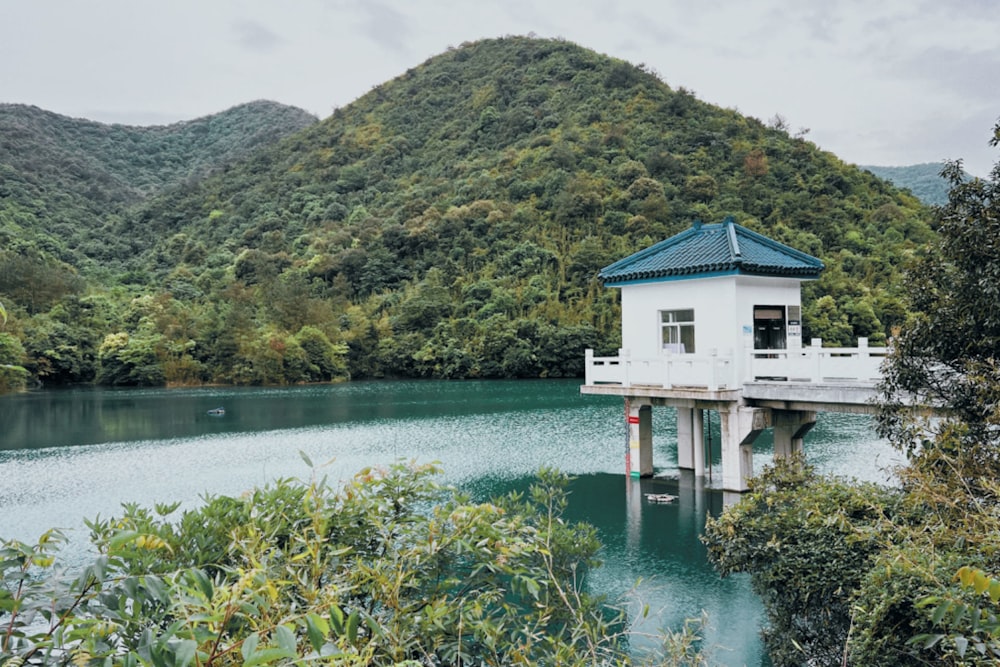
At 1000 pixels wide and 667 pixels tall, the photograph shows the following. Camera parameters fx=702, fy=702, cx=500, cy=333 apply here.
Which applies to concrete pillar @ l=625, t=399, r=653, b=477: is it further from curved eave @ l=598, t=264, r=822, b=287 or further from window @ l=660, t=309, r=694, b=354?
curved eave @ l=598, t=264, r=822, b=287

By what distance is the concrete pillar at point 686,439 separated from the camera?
14.4m

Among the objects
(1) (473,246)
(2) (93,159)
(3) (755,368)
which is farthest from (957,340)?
(2) (93,159)

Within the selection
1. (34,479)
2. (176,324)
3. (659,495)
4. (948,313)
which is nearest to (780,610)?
(948,313)

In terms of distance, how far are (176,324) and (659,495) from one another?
39.7 m

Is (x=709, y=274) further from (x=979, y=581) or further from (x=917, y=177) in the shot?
(x=917, y=177)

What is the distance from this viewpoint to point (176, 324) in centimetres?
4453

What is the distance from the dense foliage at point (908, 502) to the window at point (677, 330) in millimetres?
5453

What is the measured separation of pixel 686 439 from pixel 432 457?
22.4 feet

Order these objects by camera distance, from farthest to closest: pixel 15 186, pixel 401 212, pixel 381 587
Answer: pixel 15 186
pixel 401 212
pixel 381 587

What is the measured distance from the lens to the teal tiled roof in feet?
39.1

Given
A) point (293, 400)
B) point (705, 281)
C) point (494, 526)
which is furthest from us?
point (293, 400)

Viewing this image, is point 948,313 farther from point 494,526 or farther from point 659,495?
point 659,495

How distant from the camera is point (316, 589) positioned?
245cm

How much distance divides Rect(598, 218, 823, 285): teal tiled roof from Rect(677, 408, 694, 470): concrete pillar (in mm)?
3181
